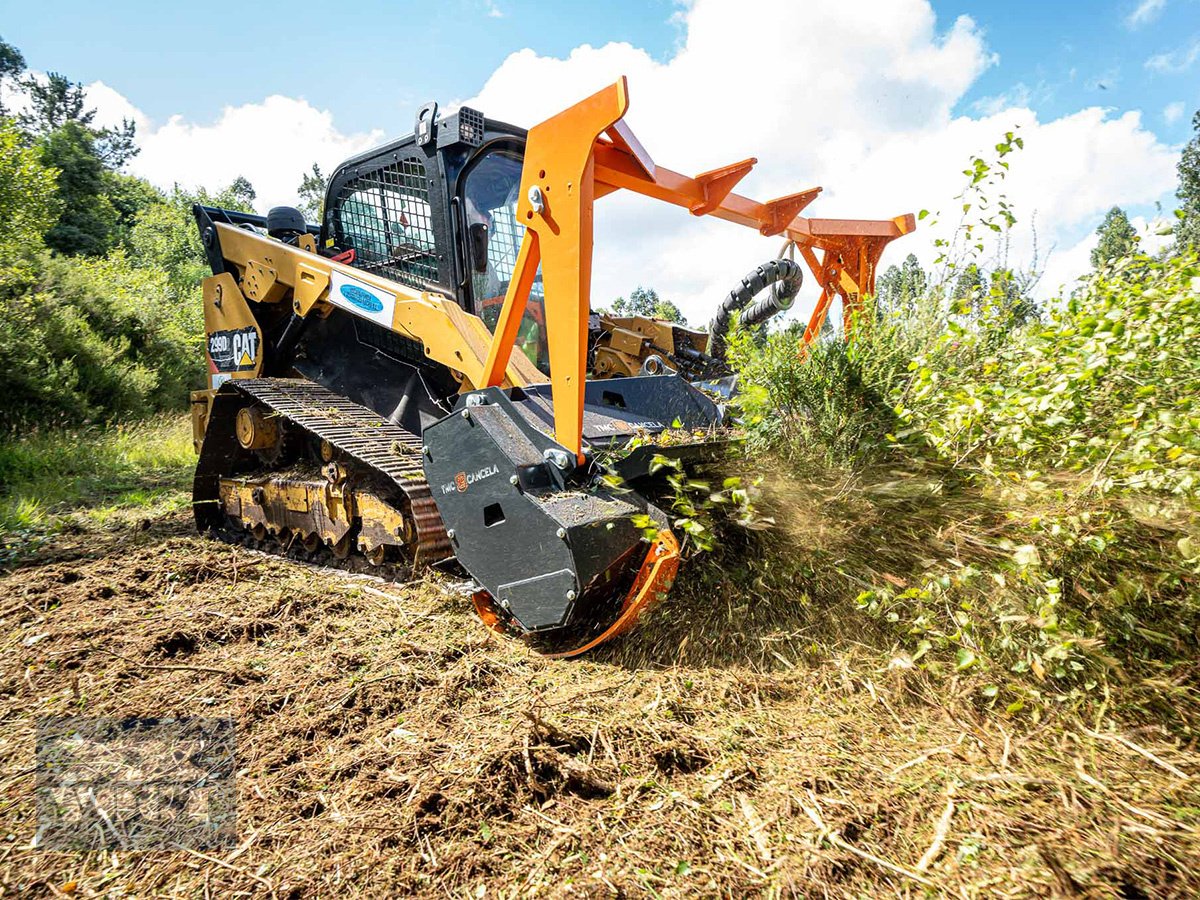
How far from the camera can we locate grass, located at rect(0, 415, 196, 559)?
659 cm

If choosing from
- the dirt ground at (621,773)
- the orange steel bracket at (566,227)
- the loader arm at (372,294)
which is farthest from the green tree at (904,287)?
the loader arm at (372,294)

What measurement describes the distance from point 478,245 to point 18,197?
1542 cm

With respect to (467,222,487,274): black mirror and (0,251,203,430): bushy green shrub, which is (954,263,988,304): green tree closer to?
Result: (467,222,487,274): black mirror

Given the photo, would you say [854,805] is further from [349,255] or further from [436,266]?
[349,255]

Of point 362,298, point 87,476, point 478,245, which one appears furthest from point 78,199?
point 478,245

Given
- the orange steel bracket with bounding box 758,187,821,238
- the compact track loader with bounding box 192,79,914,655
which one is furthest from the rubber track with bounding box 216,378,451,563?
the orange steel bracket with bounding box 758,187,821,238

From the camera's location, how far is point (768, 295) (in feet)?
19.9

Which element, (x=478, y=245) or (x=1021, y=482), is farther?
(x=478, y=245)

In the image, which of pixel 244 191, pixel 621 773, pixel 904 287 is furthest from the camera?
pixel 244 191

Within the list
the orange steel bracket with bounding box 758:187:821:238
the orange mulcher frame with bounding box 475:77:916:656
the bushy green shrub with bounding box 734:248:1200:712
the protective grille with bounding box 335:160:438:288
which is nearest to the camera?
the bushy green shrub with bounding box 734:248:1200:712

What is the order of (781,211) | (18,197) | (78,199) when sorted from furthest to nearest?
(78,199) → (18,197) → (781,211)

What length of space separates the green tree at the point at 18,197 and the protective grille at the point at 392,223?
11235 millimetres

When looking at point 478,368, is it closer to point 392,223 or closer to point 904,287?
point 392,223

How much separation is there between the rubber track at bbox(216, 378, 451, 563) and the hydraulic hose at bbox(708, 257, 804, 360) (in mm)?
2544
